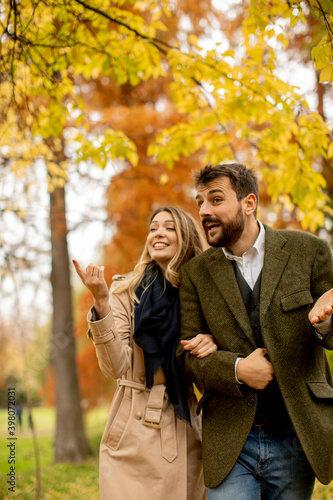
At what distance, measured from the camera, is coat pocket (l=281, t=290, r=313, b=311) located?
223 centimetres

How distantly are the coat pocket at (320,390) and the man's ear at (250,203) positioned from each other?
0.99m

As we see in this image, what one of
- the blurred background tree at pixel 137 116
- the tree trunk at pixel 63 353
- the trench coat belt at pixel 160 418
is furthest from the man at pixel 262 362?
the tree trunk at pixel 63 353

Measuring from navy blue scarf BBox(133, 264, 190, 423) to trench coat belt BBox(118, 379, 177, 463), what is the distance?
53 mm

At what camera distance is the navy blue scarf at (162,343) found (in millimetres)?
2578

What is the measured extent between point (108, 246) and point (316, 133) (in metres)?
6.33

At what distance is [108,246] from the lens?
9172 millimetres

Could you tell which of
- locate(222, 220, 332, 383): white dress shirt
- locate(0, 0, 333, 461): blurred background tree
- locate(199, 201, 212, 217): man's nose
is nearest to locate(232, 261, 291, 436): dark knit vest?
locate(222, 220, 332, 383): white dress shirt

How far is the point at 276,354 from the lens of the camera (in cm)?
219

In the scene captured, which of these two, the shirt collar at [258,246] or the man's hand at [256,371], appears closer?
the man's hand at [256,371]

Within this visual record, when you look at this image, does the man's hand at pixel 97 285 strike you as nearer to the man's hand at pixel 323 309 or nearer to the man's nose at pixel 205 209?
the man's nose at pixel 205 209

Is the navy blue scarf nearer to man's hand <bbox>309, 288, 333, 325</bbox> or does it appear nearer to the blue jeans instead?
the blue jeans

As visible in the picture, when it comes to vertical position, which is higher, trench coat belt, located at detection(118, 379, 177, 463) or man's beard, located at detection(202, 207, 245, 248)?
man's beard, located at detection(202, 207, 245, 248)

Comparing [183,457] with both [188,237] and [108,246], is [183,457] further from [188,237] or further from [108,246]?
[108,246]

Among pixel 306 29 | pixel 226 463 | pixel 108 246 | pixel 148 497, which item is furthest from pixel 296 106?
pixel 306 29
